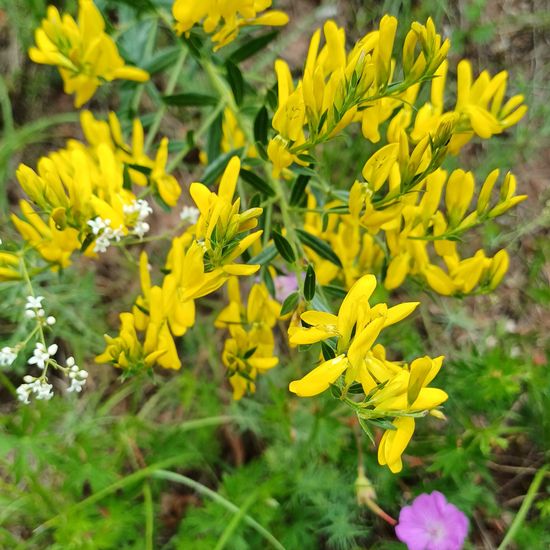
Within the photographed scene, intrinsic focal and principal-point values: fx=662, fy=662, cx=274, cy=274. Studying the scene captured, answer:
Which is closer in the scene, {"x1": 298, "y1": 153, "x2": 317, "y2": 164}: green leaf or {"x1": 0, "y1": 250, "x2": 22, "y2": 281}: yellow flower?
{"x1": 298, "y1": 153, "x2": 317, "y2": 164}: green leaf

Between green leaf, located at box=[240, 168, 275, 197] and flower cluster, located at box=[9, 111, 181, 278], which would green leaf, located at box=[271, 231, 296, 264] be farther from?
flower cluster, located at box=[9, 111, 181, 278]

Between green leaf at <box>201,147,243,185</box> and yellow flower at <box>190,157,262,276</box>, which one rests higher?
yellow flower at <box>190,157,262,276</box>

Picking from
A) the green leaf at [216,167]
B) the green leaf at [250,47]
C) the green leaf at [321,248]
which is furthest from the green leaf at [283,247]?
the green leaf at [250,47]

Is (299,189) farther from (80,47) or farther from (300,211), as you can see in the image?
(80,47)

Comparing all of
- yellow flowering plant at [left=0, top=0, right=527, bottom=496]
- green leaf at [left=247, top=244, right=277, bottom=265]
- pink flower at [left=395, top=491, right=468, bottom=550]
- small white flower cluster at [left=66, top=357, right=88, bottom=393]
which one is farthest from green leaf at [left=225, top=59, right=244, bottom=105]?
pink flower at [left=395, top=491, right=468, bottom=550]

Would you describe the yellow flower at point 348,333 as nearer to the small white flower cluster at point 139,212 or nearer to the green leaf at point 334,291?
the green leaf at point 334,291

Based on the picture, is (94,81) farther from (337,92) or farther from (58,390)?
(58,390)
